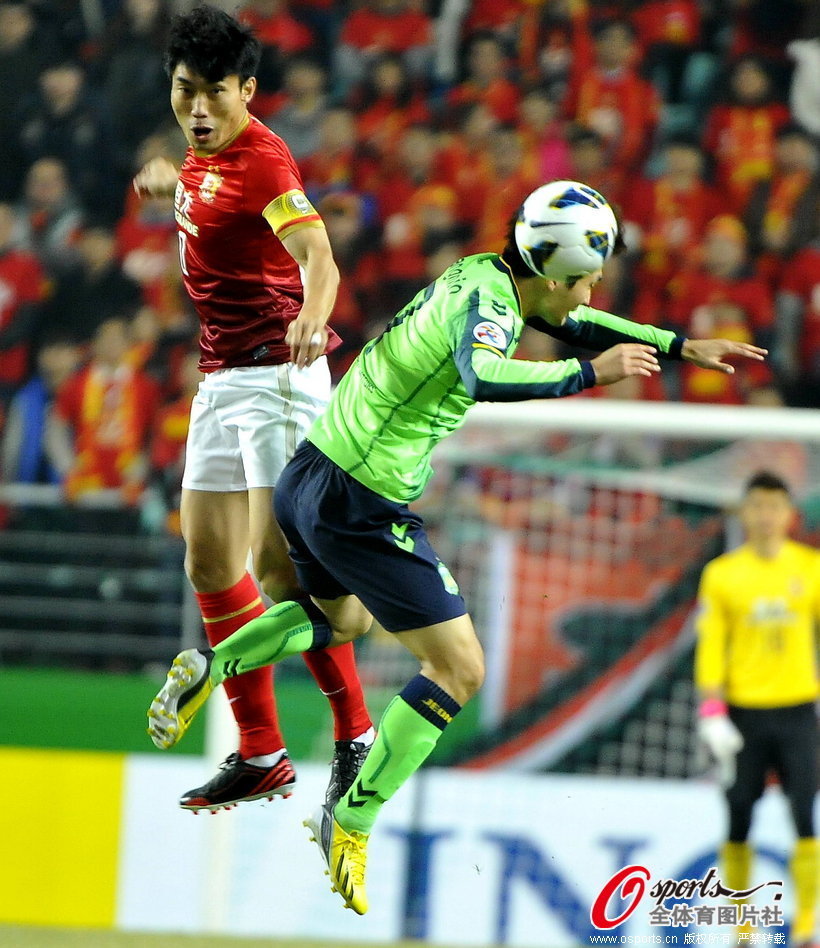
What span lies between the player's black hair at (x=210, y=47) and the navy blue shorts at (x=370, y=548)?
1149 mm

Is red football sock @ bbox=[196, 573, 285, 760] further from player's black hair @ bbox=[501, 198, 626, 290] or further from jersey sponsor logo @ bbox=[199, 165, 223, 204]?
player's black hair @ bbox=[501, 198, 626, 290]

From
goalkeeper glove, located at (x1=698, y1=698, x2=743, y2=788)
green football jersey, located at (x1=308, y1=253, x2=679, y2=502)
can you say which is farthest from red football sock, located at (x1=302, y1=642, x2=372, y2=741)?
goalkeeper glove, located at (x1=698, y1=698, x2=743, y2=788)

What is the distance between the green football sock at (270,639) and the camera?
477 centimetres

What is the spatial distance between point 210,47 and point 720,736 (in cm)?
446

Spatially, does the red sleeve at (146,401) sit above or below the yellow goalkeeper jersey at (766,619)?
above

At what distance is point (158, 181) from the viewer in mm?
5008

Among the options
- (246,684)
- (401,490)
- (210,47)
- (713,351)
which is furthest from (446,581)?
(210,47)

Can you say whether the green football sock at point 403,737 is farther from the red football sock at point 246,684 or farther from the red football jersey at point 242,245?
the red football jersey at point 242,245

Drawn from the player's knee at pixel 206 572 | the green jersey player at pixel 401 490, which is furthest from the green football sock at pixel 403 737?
the player's knee at pixel 206 572

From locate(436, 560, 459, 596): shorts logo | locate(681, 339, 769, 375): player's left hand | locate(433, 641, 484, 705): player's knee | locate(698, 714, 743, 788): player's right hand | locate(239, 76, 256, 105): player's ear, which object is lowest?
locate(698, 714, 743, 788): player's right hand

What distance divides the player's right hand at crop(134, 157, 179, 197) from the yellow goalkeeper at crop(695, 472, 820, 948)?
3693 millimetres

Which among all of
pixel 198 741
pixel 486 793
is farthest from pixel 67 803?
pixel 486 793

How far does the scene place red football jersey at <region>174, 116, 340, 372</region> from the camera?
4.62 m

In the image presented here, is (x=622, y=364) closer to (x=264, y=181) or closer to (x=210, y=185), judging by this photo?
(x=264, y=181)
